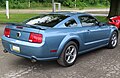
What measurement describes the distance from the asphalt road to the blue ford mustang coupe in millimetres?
305

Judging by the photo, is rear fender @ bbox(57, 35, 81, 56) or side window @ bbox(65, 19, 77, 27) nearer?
rear fender @ bbox(57, 35, 81, 56)


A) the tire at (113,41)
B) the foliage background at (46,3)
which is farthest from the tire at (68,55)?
the foliage background at (46,3)

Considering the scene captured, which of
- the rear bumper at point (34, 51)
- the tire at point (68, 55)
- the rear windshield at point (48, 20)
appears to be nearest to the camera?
the rear bumper at point (34, 51)

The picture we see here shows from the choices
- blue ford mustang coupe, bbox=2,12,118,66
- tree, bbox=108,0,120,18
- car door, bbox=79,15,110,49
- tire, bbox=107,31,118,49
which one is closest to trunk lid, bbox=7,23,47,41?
blue ford mustang coupe, bbox=2,12,118,66

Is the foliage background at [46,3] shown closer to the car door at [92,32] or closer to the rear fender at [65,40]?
the car door at [92,32]

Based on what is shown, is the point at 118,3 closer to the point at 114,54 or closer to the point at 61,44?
the point at 114,54

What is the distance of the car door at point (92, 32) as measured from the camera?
5.94 metres

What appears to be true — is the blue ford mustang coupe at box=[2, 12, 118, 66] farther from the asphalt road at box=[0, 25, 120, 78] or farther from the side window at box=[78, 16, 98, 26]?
the asphalt road at box=[0, 25, 120, 78]

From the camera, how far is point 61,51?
5156 millimetres

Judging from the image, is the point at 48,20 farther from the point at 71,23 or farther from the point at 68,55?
the point at 68,55

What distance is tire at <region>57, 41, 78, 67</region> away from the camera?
5.25 metres

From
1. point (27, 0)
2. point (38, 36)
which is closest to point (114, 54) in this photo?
point (38, 36)

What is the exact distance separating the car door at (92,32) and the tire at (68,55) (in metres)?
0.48

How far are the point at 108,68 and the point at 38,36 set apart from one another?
1.95m
